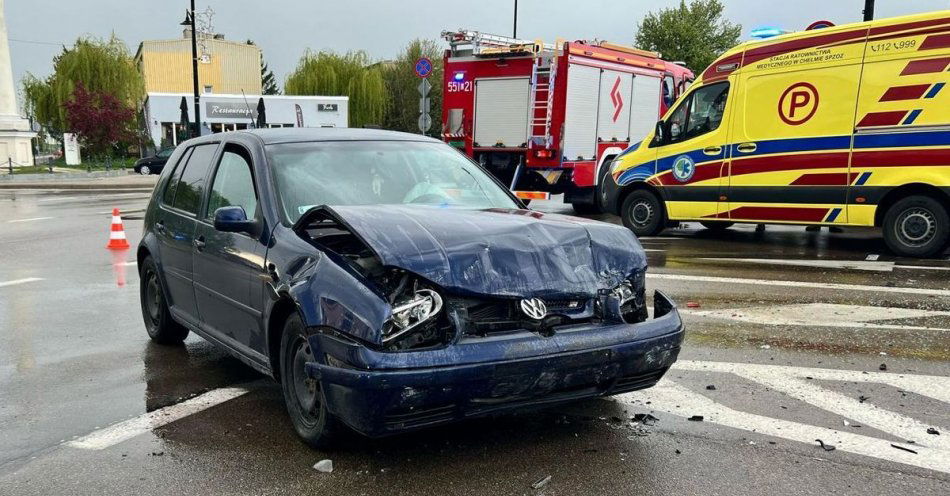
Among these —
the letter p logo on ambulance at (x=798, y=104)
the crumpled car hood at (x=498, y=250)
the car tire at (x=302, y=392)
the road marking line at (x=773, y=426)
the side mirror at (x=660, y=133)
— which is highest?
the letter p logo on ambulance at (x=798, y=104)

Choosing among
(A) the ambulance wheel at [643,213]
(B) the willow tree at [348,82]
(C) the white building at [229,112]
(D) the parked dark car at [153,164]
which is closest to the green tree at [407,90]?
(B) the willow tree at [348,82]

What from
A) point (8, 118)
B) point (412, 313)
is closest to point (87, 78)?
point (8, 118)

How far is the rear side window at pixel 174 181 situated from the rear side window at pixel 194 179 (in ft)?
0.21

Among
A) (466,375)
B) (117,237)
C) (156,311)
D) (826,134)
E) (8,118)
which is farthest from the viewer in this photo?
(8,118)

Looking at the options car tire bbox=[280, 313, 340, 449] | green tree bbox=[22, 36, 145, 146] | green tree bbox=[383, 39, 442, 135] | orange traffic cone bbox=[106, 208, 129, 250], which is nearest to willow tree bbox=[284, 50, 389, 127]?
green tree bbox=[383, 39, 442, 135]

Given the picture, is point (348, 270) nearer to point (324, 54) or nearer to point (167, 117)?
point (167, 117)

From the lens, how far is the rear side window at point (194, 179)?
5168 millimetres

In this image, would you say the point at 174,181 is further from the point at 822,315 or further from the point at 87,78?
the point at 87,78

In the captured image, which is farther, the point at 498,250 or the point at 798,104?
the point at 798,104

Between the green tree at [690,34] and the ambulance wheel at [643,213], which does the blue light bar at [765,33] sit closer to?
the ambulance wheel at [643,213]

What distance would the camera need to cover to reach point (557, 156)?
15.7 metres

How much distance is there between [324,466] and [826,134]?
8684mm

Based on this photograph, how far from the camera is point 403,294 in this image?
3318 millimetres

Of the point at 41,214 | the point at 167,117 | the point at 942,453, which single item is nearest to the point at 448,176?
the point at 942,453
